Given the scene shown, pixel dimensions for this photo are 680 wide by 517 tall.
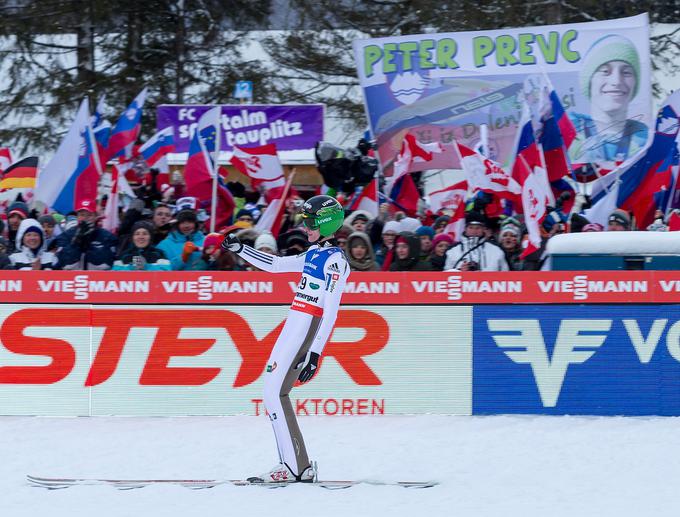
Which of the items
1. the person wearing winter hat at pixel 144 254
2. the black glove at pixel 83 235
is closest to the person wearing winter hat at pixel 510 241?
the person wearing winter hat at pixel 144 254

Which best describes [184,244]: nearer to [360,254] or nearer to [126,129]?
[360,254]

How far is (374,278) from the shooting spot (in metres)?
8.17

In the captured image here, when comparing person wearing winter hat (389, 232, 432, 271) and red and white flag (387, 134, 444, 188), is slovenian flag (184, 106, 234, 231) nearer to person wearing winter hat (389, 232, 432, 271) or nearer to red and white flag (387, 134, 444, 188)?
red and white flag (387, 134, 444, 188)

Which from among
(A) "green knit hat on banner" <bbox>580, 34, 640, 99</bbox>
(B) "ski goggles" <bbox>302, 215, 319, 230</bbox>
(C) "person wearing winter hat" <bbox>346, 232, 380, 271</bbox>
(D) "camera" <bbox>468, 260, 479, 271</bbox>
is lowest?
(D) "camera" <bbox>468, 260, 479, 271</bbox>

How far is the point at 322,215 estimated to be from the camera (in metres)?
6.23

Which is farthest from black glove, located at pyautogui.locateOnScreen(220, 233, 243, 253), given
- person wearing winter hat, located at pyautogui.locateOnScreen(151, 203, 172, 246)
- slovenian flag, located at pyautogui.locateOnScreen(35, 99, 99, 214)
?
slovenian flag, located at pyautogui.locateOnScreen(35, 99, 99, 214)

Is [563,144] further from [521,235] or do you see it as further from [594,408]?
[594,408]

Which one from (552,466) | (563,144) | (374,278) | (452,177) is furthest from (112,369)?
(452,177)

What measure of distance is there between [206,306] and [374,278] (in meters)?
1.38

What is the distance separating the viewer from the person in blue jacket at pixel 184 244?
348 inches

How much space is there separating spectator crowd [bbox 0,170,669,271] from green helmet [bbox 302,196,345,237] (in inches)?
91.1

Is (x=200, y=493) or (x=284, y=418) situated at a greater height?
(x=284, y=418)

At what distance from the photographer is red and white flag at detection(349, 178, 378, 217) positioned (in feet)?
35.0

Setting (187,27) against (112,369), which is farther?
(187,27)
